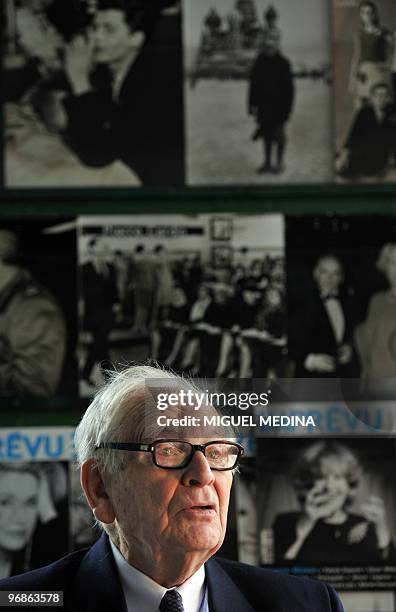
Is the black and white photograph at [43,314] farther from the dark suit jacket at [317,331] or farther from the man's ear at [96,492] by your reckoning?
the man's ear at [96,492]

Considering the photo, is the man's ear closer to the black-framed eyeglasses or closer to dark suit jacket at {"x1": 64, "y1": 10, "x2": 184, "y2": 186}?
the black-framed eyeglasses

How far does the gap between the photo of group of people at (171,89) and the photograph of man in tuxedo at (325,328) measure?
18 centimetres

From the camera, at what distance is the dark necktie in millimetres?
449

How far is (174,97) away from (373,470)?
0.72 meters

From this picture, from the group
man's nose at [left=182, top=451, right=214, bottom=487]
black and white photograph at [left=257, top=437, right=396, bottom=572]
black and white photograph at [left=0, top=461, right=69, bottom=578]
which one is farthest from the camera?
black and white photograph at [left=0, top=461, right=69, bottom=578]

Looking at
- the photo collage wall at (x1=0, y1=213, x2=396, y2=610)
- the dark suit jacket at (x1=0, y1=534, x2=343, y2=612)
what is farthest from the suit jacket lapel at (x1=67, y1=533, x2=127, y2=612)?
the photo collage wall at (x1=0, y1=213, x2=396, y2=610)

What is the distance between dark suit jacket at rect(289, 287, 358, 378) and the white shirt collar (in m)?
0.89

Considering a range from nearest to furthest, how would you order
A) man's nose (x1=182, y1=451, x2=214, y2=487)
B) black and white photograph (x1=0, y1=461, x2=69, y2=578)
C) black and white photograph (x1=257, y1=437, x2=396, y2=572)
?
man's nose (x1=182, y1=451, x2=214, y2=487), black and white photograph (x1=257, y1=437, x2=396, y2=572), black and white photograph (x1=0, y1=461, x2=69, y2=578)

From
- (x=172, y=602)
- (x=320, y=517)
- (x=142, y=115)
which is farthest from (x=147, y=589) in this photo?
(x=142, y=115)

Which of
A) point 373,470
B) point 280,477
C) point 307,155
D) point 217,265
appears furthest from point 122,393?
point 307,155

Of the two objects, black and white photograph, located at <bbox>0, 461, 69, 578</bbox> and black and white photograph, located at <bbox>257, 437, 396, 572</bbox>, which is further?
black and white photograph, located at <bbox>0, 461, 69, 578</bbox>

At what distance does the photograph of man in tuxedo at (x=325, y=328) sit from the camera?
1.34 metres

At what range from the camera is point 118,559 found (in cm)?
47

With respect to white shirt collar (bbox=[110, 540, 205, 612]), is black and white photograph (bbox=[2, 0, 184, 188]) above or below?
above
